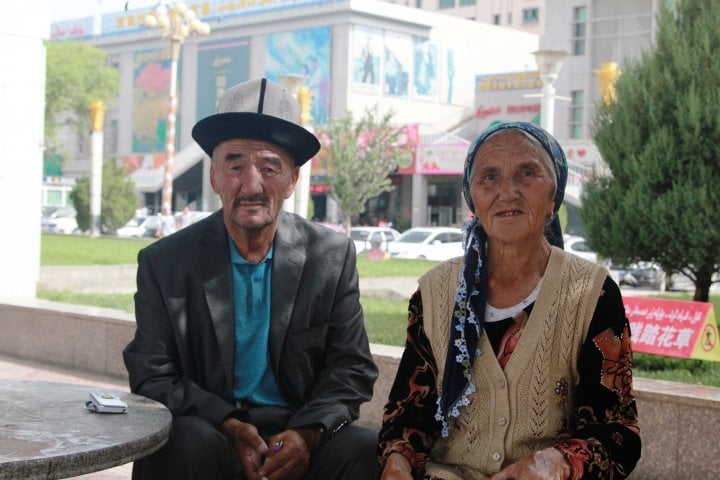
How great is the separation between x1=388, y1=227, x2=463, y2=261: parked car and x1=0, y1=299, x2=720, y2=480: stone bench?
21509mm

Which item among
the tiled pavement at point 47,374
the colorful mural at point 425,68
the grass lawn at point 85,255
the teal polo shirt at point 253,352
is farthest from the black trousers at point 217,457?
the colorful mural at point 425,68

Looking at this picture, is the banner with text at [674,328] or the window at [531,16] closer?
the banner with text at [674,328]

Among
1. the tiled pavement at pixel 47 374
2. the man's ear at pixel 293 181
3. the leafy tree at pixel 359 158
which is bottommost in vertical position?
the tiled pavement at pixel 47 374

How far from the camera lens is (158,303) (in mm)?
3238

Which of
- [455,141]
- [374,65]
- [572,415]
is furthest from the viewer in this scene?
[374,65]

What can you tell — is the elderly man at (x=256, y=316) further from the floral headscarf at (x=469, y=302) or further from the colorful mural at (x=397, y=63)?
the colorful mural at (x=397, y=63)


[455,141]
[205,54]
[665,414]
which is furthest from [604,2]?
[665,414]

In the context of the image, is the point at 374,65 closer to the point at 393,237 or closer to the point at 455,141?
the point at 455,141

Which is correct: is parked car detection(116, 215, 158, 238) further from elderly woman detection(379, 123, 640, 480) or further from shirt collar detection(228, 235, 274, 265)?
elderly woman detection(379, 123, 640, 480)

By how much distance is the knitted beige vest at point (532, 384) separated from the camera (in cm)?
269

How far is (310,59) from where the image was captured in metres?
55.4

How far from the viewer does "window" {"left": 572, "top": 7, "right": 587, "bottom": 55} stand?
41.5 metres

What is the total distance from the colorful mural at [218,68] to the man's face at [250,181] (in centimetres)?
5657

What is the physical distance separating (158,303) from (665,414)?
2.85 m
